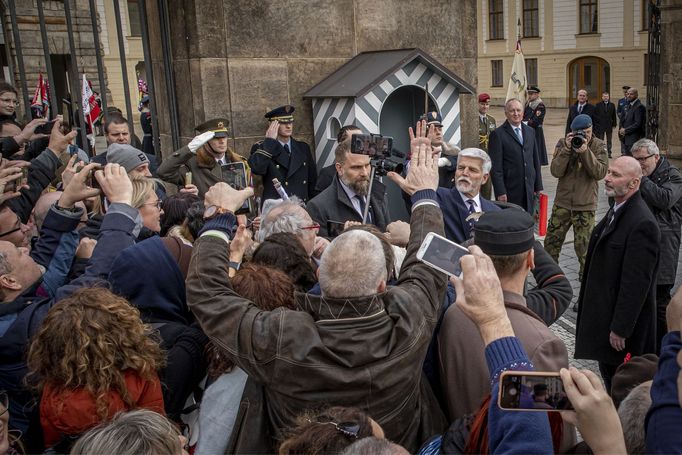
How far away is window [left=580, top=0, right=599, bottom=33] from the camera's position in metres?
34.9

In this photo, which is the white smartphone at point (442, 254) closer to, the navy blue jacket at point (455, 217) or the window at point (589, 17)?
the navy blue jacket at point (455, 217)

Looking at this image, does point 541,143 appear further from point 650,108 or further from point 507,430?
point 507,430

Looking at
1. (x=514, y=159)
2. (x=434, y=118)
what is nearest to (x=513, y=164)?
(x=514, y=159)

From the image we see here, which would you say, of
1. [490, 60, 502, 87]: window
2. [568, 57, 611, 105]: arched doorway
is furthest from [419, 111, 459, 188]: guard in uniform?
[490, 60, 502, 87]: window

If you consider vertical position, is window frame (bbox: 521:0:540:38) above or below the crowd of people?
above

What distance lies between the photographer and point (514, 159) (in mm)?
7770

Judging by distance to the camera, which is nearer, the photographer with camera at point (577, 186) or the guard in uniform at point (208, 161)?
the guard in uniform at point (208, 161)

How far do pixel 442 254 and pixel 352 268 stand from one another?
0.32 metres

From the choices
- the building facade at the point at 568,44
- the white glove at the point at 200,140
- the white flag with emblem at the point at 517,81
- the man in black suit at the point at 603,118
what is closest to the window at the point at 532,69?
the building facade at the point at 568,44

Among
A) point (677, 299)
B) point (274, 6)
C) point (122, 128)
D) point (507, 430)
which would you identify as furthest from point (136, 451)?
point (274, 6)

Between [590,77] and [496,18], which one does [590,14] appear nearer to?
[590,77]

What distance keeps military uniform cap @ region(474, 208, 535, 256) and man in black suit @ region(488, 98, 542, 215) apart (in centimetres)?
511

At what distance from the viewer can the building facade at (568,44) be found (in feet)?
111

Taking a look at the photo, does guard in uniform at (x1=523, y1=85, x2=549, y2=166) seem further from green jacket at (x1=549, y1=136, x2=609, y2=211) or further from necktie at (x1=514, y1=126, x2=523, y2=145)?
green jacket at (x1=549, y1=136, x2=609, y2=211)
